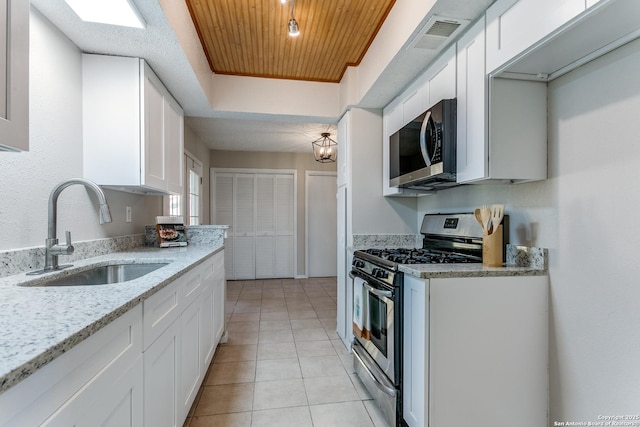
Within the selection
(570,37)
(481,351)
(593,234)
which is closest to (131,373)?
(481,351)

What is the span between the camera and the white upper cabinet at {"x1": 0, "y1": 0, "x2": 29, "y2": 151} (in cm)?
87

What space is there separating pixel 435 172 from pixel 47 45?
2.26 metres

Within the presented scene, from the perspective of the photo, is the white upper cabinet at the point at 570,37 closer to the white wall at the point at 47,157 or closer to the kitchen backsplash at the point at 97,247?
the white wall at the point at 47,157

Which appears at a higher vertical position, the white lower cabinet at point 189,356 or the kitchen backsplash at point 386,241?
the kitchen backsplash at point 386,241

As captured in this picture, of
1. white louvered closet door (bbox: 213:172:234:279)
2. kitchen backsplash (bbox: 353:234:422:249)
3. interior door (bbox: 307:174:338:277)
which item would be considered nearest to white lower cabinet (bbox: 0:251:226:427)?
kitchen backsplash (bbox: 353:234:422:249)

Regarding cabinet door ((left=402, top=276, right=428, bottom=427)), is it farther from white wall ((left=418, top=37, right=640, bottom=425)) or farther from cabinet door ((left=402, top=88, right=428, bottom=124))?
cabinet door ((left=402, top=88, right=428, bottom=124))

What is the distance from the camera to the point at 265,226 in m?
5.62

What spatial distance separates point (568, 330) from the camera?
1.46 m

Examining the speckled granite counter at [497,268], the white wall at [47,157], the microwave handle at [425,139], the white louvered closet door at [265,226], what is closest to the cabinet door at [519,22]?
the microwave handle at [425,139]

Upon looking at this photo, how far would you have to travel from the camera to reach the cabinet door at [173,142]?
2439 mm

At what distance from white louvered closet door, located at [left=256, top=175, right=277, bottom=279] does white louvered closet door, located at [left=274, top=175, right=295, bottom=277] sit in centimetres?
8

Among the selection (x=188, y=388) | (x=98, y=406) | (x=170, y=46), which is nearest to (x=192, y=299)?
(x=188, y=388)

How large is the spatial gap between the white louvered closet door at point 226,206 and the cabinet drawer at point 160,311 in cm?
407

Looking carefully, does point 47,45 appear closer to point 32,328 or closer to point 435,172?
point 32,328
